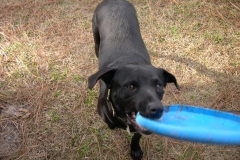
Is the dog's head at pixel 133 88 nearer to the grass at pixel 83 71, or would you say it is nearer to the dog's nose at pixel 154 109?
the dog's nose at pixel 154 109

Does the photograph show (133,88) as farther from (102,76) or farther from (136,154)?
(136,154)

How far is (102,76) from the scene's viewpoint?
2795 mm

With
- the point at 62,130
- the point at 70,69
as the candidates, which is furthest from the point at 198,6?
the point at 62,130

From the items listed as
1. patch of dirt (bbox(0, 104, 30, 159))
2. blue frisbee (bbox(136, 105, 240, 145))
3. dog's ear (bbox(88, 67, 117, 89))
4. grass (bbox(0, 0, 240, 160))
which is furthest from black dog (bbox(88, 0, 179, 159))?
patch of dirt (bbox(0, 104, 30, 159))

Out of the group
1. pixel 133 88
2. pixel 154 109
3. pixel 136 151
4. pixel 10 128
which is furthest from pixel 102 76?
pixel 10 128

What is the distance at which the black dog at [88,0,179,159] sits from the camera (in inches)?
102

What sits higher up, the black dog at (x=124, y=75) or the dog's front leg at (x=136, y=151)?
the black dog at (x=124, y=75)

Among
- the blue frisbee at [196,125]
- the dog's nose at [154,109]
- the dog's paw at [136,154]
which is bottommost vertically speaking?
the dog's paw at [136,154]

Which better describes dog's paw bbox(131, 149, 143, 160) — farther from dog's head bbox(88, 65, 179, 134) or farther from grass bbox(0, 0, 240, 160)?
dog's head bbox(88, 65, 179, 134)

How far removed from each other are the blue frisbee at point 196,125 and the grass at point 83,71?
1156 millimetres

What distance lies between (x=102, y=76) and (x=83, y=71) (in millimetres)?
1871

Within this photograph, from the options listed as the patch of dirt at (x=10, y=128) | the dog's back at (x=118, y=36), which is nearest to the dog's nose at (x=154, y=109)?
the dog's back at (x=118, y=36)

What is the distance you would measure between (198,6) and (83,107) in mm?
3575

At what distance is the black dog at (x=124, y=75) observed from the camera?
259cm
